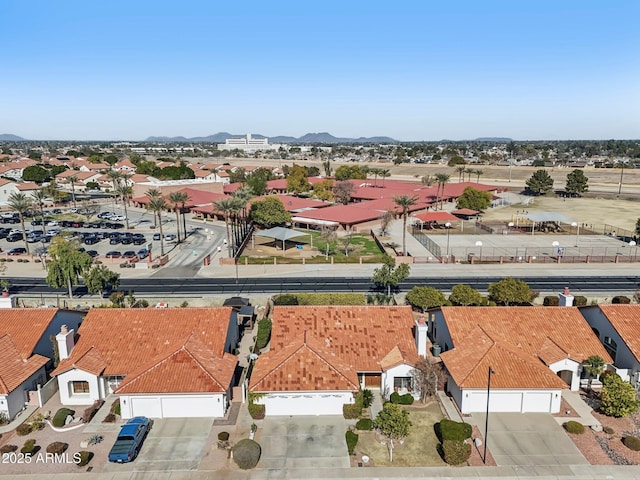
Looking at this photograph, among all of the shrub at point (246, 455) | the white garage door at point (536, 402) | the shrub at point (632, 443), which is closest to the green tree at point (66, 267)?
the shrub at point (246, 455)

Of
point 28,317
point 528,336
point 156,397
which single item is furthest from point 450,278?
point 28,317

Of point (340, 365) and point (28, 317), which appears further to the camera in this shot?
point (28, 317)

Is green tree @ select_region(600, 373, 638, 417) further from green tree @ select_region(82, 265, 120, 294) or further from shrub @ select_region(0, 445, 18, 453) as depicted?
green tree @ select_region(82, 265, 120, 294)

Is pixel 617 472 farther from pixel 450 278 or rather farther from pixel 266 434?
pixel 450 278

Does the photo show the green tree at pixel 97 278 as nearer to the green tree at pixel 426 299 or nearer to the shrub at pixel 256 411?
the shrub at pixel 256 411

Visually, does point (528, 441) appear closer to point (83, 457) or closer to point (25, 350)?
point (83, 457)

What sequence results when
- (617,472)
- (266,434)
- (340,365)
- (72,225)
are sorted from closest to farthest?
1. (617,472)
2. (266,434)
3. (340,365)
4. (72,225)
